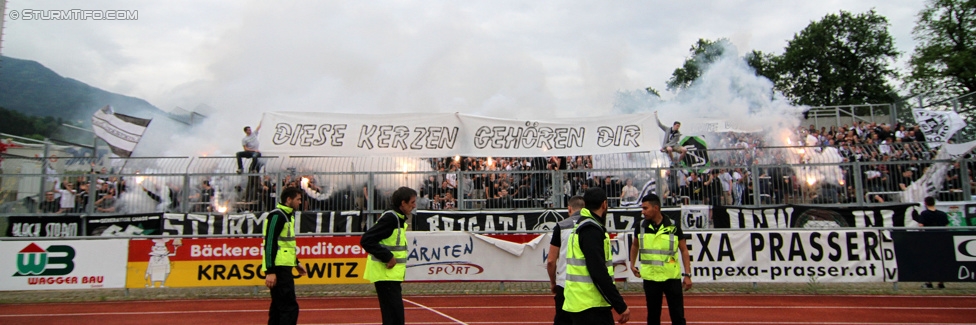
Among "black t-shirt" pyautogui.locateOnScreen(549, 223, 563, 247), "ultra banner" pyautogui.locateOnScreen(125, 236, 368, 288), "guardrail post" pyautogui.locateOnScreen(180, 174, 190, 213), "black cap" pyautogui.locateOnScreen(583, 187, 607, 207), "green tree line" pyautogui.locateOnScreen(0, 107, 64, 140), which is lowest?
"ultra banner" pyautogui.locateOnScreen(125, 236, 368, 288)

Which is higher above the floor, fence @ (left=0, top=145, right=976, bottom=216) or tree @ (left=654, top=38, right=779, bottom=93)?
tree @ (left=654, top=38, right=779, bottom=93)

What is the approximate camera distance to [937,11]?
41.5 m

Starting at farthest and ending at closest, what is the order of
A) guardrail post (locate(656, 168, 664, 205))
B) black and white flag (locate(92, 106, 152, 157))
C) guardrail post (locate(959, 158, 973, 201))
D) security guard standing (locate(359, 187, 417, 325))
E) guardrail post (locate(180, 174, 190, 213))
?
1. black and white flag (locate(92, 106, 152, 157))
2. guardrail post (locate(180, 174, 190, 213))
3. guardrail post (locate(656, 168, 664, 205))
4. guardrail post (locate(959, 158, 973, 201))
5. security guard standing (locate(359, 187, 417, 325))

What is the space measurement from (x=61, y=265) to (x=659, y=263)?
11045 millimetres

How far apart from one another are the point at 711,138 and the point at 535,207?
11.9 m

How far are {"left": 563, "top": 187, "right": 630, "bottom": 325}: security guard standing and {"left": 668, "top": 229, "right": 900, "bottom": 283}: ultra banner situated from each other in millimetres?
7593

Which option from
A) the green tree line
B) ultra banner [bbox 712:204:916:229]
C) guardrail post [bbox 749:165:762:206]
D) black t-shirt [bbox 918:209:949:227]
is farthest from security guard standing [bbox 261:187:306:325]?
the green tree line

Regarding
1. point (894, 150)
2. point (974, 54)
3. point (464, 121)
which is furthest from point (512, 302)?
point (974, 54)

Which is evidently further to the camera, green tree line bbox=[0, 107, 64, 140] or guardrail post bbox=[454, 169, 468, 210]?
green tree line bbox=[0, 107, 64, 140]

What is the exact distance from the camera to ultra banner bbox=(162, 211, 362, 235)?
1420 centimetres

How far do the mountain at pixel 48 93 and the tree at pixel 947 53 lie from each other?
52852 mm

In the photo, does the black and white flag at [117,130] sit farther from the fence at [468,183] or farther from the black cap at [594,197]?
the black cap at [594,197]

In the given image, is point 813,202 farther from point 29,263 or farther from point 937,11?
point 937,11

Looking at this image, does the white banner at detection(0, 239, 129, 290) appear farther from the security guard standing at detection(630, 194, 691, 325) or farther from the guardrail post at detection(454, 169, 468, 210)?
the security guard standing at detection(630, 194, 691, 325)
